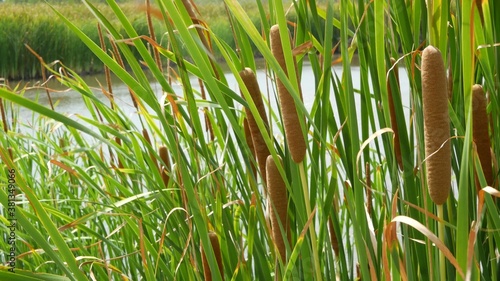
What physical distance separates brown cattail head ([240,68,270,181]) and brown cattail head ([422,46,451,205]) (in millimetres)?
164

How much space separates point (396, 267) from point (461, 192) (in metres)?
0.16

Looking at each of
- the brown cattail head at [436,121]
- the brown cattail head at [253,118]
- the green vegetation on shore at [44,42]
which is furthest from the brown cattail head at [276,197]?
the green vegetation on shore at [44,42]

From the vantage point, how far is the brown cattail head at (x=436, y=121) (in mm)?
513

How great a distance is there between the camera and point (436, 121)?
1.71 ft

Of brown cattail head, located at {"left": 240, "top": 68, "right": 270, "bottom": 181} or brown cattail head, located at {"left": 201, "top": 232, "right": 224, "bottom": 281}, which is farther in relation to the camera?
brown cattail head, located at {"left": 201, "top": 232, "right": 224, "bottom": 281}

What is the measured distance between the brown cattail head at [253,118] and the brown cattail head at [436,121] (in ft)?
0.54

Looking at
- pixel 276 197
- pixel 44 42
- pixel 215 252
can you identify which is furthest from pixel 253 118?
pixel 44 42

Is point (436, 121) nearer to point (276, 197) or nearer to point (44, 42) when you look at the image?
point (276, 197)

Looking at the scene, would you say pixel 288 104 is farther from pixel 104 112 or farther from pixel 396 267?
pixel 104 112

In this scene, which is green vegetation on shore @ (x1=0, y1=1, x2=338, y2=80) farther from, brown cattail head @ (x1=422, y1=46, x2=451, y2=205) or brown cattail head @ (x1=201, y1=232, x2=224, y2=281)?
brown cattail head @ (x1=422, y1=46, x2=451, y2=205)

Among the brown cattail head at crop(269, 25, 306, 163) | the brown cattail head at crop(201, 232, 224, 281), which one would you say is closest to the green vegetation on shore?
the brown cattail head at crop(201, 232, 224, 281)

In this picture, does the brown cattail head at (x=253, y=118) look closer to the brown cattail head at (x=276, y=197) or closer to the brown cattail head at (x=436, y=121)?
the brown cattail head at (x=276, y=197)

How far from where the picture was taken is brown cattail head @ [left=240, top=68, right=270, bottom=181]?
648 millimetres

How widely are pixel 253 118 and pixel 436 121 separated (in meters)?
0.21
